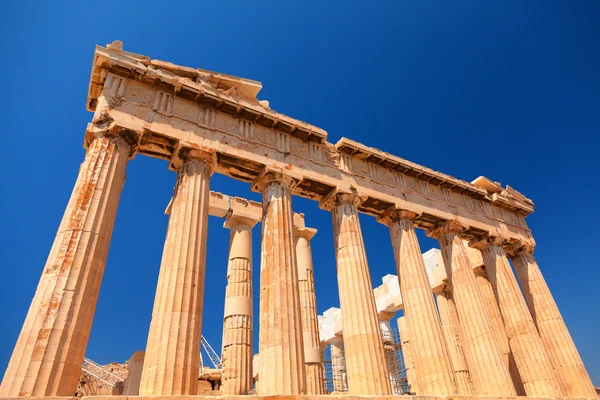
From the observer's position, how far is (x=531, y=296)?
20672 mm

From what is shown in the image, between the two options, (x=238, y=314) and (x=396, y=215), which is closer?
(x=238, y=314)

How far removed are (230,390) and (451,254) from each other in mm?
11215

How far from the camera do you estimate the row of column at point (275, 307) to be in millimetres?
9367

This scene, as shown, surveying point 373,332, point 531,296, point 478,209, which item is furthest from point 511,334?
point 373,332

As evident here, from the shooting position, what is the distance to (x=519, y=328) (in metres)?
18.5

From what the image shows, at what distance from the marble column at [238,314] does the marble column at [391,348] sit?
12.9 metres

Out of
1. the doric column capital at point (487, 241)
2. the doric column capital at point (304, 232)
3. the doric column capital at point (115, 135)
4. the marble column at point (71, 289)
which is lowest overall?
the marble column at point (71, 289)

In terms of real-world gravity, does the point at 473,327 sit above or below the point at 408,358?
below

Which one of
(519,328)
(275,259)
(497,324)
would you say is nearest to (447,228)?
(519,328)

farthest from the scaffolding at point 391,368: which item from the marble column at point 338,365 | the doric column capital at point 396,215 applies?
the doric column capital at point 396,215

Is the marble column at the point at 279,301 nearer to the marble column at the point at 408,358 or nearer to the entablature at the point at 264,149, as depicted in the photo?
the entablature at the point at 264,149

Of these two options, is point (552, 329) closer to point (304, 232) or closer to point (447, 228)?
point (447, 228)

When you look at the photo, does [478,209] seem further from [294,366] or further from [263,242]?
[294,366]

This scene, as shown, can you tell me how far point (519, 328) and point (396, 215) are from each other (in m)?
7.74
